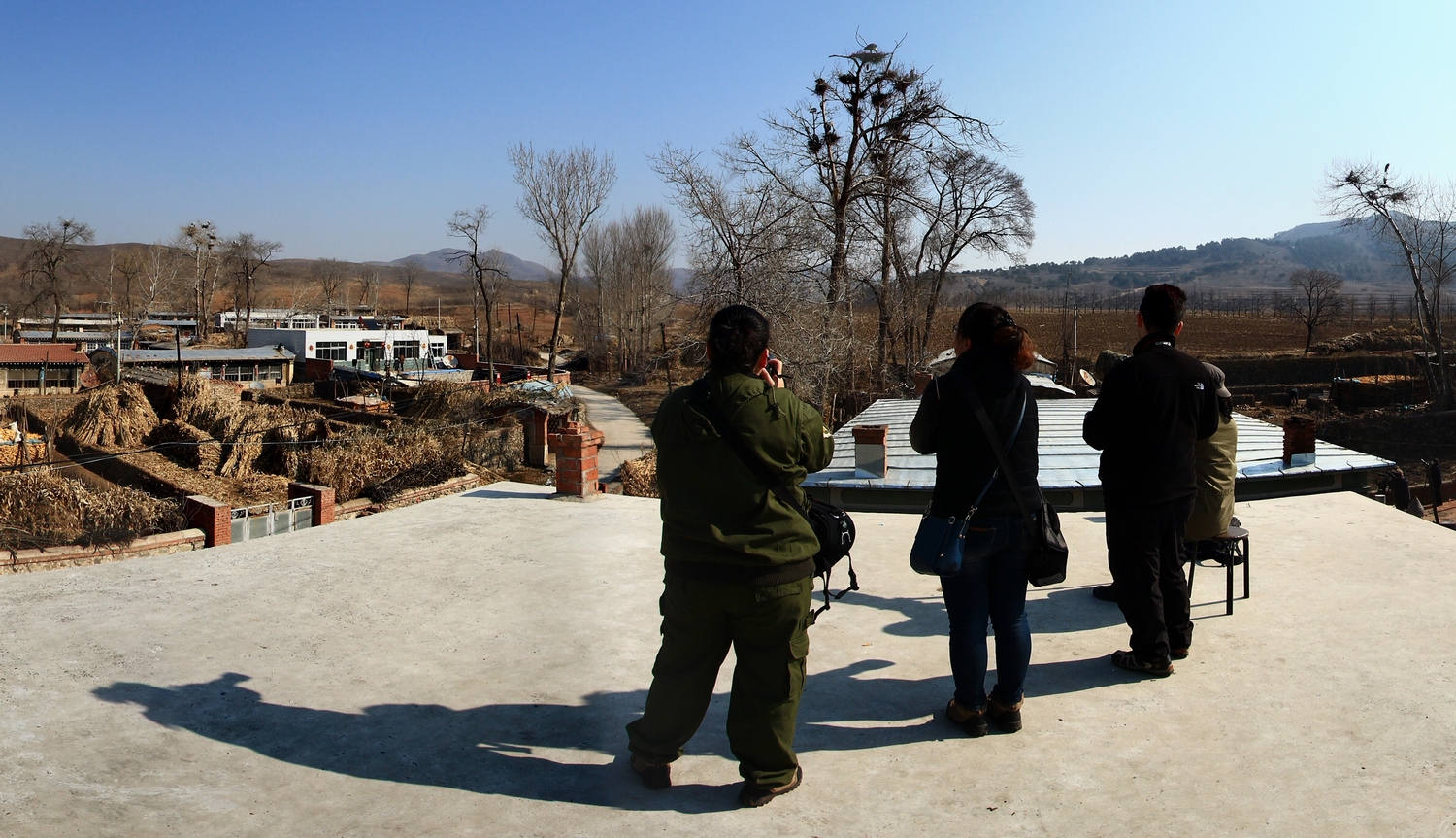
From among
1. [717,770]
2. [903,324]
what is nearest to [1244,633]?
[717,770]

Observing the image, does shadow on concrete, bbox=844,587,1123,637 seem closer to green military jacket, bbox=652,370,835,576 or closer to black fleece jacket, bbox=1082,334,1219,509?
black fleece jacket, bbox=1082,334,1219,509

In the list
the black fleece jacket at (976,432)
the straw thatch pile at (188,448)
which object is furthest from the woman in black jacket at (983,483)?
the straw thatch pile at (188,448)

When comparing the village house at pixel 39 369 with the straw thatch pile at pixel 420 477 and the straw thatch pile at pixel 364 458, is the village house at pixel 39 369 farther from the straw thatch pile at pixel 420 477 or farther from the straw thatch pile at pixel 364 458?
the straw thatch pile at pixel 420 477

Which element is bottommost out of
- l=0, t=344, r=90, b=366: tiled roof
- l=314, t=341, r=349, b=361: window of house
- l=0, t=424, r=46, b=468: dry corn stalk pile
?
l=0, t=424, r=46, b=468: dry corn stalk pile

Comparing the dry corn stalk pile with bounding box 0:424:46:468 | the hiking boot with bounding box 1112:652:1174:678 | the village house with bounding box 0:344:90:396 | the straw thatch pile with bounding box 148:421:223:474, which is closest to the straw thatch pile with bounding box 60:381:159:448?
the straw thatch pile with bounding box 148:421:223:474

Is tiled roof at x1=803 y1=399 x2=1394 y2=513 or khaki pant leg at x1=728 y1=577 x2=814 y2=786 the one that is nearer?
khaki pant leg at x1=728 y1=577 x2=814 y2=786

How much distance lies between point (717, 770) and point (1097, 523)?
422cm

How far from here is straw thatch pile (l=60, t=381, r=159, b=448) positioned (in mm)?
23750

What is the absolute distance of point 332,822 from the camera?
2582mm

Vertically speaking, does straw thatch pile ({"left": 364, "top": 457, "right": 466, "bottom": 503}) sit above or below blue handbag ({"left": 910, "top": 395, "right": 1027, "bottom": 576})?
below

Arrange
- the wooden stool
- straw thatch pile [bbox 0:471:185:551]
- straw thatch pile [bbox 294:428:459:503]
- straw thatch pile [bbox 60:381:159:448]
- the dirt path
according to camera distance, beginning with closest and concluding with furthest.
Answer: the wooden stool
straw thatch pile [bbox 0:471:185:551]
straw thatch pile [bbox 294:428:459:503]
the dirt path
straw thatch pile [bbox 60:381:159:448]

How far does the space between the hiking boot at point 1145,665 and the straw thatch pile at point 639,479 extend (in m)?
10.9

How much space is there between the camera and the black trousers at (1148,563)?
354 centimetres

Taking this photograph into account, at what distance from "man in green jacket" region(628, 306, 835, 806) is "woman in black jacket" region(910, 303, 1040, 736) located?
0.56m
